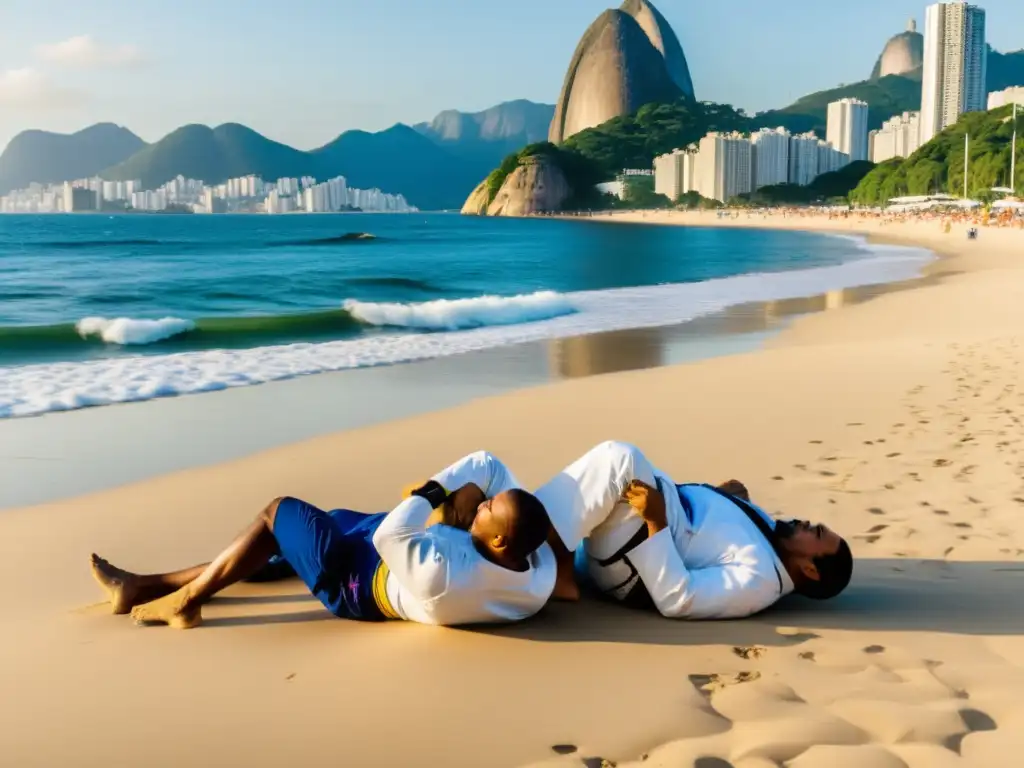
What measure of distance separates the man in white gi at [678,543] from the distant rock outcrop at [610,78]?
174724 mm

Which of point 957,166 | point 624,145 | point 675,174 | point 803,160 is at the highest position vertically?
point 624,145

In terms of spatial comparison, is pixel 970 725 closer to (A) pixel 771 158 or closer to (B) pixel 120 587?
(B) pixel 120 587

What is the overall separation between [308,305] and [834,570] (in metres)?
17.6

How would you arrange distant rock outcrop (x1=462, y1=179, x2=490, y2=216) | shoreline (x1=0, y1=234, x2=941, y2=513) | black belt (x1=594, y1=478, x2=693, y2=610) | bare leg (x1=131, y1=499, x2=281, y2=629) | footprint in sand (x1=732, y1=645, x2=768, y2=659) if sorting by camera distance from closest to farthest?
footprint in sand (x1=732, y1=645, x2=768, y2=659) < black belt (x1=594, y1=478, x2=693, y2=610) < bare leg (x1=131, y1=499, x2=281, y2=629) < shoreline (x1=0, y1=234, x2=941, y2=513) < distant rock outcrop (x1=462, y1=179, x2=490, y2=216)

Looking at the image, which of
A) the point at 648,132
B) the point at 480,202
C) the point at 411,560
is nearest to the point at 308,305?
the point at 411,560

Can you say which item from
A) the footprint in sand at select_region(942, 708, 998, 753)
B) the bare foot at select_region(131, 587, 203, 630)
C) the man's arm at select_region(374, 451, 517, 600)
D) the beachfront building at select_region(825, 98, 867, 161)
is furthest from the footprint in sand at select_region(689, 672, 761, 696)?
the beachfront building at select_region(825, 98, 867, 161)

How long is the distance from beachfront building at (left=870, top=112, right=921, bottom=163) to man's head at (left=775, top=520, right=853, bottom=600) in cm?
15318

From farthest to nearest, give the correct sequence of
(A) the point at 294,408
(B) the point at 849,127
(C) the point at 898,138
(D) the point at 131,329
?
(B) the point at 849,127
(C) the point at 898,138
(D) the point at 131,329
(A) the point at 294,408

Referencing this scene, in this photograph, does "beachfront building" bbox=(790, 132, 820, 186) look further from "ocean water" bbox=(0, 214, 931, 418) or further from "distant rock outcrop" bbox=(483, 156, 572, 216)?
"ocean water" bbox=(0, 214, 931, 418)

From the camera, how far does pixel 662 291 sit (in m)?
21.1

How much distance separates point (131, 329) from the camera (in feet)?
45.9

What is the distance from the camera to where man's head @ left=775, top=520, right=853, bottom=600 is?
115 inches

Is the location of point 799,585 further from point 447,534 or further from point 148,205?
point 148,205

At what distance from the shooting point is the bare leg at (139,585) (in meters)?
3.04
